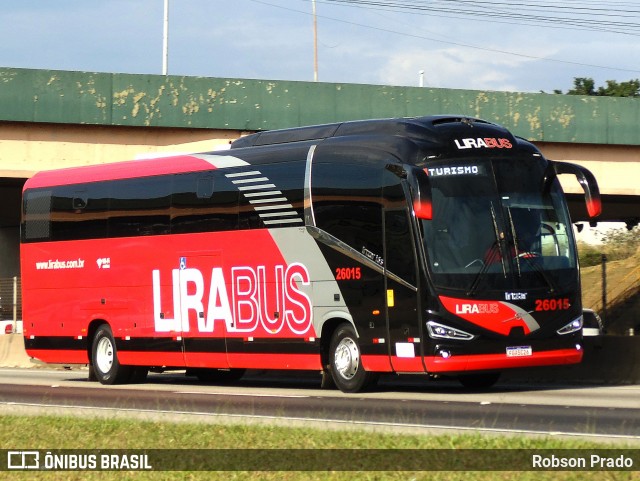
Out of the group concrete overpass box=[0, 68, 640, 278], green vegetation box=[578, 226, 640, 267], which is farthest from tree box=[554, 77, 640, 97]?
concrete overpass box=[0, 68, 640, 278]

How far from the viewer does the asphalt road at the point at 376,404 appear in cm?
1429

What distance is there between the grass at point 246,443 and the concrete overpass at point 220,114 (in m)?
20.9

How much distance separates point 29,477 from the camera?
1081cm

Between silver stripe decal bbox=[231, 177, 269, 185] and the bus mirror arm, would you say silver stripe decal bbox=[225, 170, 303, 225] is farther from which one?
the bus mirror arm

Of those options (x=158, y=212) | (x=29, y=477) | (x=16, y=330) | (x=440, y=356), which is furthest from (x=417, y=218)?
(x=16, y=330)

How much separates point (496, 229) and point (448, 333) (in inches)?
64.7

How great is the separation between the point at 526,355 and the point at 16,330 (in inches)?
948

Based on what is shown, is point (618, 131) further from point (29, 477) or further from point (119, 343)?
point (29, 477)

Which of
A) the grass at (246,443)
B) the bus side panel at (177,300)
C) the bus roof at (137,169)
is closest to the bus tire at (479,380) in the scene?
the bus side panel at (177,300)

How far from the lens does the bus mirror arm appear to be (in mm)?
19922

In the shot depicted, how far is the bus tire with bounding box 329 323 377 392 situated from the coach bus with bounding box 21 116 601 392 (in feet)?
0.09

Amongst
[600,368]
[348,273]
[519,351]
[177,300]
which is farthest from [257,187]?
[600,368]

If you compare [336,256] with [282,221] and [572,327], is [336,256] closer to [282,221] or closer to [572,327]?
[282,221]

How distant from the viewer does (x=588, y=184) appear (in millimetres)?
20312
